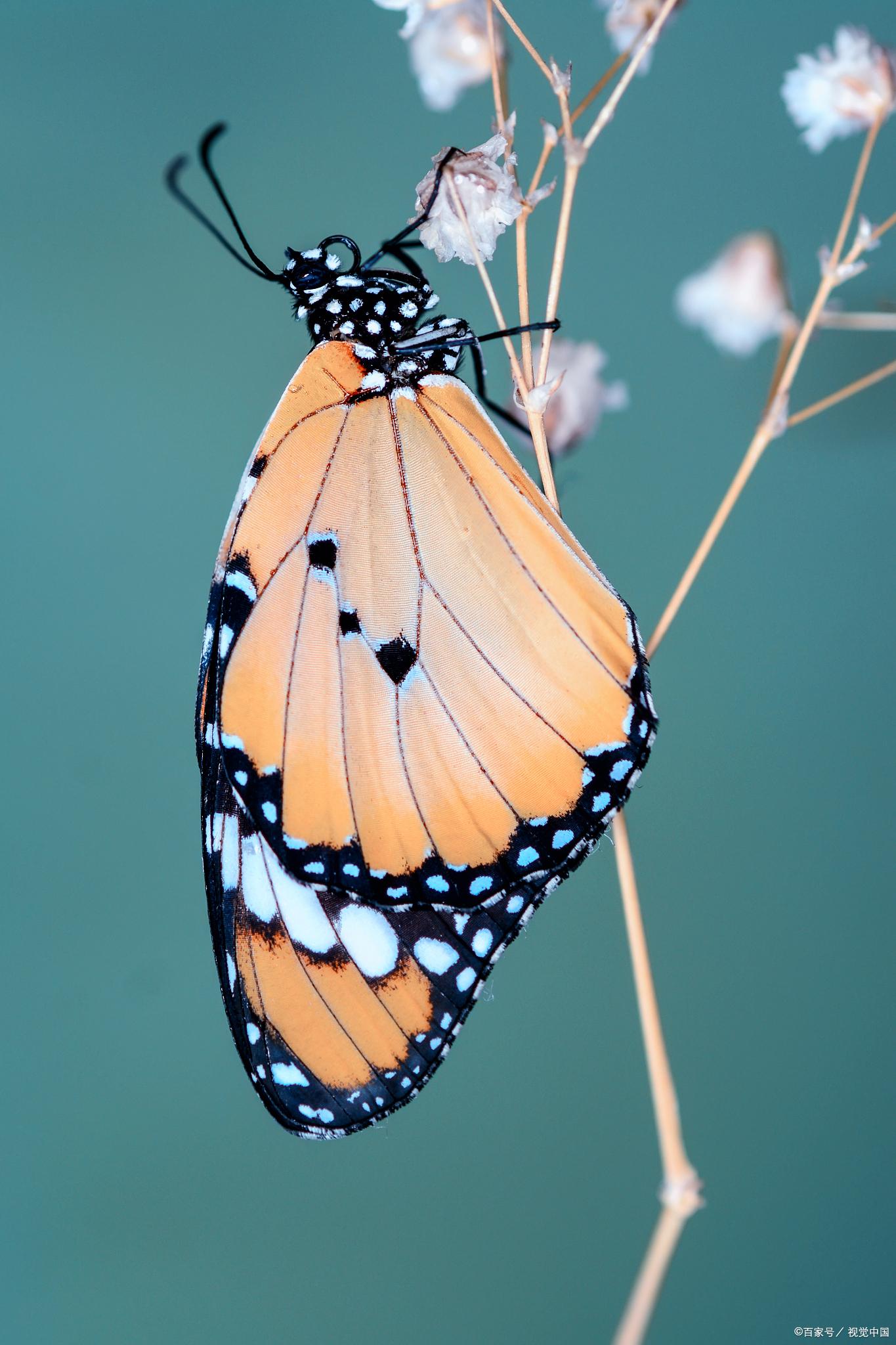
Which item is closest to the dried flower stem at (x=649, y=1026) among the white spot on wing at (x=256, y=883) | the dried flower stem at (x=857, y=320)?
the dried flower stem at (x=857, y=320)

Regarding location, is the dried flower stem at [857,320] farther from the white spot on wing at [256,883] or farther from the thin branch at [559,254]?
the white spot on wing at [256,883]

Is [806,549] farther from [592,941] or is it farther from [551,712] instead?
[551,712]

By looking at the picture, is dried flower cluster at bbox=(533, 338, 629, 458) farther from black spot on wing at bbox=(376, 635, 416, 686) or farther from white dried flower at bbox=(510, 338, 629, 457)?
black spot on wing at bbox=(376, 635, 416, 686)

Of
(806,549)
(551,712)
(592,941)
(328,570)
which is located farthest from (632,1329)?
(806,549)

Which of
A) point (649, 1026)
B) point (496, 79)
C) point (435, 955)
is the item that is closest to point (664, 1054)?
point (649, 1026)

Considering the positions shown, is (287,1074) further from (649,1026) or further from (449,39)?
(449,39)

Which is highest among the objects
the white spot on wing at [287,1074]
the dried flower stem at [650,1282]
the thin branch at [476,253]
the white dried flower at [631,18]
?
the white dried flower at [631,18]
